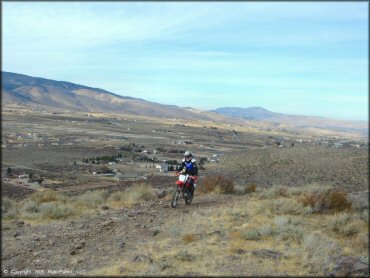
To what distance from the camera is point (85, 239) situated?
10.6 m

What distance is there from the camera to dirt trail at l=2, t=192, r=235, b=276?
8859mm

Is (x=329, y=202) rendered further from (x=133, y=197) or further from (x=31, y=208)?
(x=31, y=208)

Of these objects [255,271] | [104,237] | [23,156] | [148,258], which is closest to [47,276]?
[148,258]

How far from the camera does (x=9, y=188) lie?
87.0 feet

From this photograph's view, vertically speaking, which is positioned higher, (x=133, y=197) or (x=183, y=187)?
(x=183, y=187)

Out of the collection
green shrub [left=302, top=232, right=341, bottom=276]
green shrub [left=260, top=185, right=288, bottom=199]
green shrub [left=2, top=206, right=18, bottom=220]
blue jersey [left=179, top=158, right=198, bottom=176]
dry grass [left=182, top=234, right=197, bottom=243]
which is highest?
blue jersey [left=179, top=158, right=198, bottom=176]

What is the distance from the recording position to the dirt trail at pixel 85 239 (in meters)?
8.86

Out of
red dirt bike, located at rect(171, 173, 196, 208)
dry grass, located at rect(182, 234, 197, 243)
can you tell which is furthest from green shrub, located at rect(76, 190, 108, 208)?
dry grass, located at rect(182, 234, 197, 243)

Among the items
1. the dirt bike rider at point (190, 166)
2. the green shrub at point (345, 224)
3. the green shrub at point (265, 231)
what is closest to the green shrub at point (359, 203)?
the green shrub at point (345, 224)

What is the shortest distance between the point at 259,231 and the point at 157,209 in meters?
4.85

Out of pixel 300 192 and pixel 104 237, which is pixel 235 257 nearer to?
pixel 104 237

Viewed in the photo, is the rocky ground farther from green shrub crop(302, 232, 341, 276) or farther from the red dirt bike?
the red dirt bike

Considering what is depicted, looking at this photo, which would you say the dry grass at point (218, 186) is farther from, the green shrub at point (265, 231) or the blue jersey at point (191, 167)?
the green shrub at point (265, 231)

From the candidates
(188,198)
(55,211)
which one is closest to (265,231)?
(188,198)
